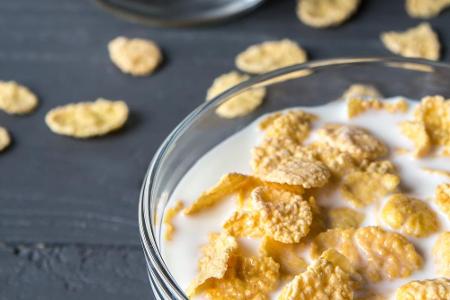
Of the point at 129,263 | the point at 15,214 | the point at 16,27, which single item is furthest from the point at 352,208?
the point at 16,27

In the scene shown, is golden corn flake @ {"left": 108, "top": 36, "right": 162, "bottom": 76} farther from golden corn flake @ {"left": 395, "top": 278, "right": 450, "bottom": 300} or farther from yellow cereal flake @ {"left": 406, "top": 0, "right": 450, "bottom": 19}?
golden corn flake @ {"left": 395, "top": 278, "right": 450, "bottom": 300}

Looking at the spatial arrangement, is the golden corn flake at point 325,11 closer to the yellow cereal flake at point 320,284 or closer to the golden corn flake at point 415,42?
the golden corn flake at point 415,42

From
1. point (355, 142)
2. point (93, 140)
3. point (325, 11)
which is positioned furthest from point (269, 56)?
point (355, 142)

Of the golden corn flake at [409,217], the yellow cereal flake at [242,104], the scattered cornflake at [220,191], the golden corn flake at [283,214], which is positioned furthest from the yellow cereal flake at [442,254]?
the yellow cereal flake at [242,104]

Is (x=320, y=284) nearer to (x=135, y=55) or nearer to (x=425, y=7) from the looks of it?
(x=135, y=55)

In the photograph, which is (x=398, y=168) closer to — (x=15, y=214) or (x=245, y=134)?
(x=245, y=134)

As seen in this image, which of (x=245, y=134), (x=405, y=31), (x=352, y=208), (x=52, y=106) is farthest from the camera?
(x=405, y=31)

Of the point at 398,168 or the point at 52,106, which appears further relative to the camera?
the point at 52,106
